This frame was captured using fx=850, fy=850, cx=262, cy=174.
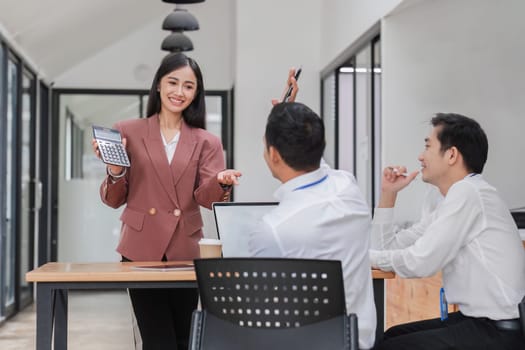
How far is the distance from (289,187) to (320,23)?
245 inches

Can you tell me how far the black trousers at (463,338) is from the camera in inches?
97.4

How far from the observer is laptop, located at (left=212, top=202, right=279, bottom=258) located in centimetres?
260

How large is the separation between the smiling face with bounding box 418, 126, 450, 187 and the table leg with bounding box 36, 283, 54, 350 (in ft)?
4.09

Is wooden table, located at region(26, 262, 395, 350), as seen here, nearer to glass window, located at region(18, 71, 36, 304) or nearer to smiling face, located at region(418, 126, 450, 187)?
smiling face, located at region(418, 126, 450, 187)

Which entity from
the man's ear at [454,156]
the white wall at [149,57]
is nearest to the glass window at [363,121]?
the white wall at [149,57]

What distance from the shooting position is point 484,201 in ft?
8.40

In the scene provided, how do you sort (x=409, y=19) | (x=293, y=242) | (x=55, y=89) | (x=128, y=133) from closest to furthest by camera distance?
(x=293, y=242), (x=128, y=133), (x=409, y=19), (x=55, y=89)

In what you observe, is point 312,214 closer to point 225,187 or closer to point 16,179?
point 225,187

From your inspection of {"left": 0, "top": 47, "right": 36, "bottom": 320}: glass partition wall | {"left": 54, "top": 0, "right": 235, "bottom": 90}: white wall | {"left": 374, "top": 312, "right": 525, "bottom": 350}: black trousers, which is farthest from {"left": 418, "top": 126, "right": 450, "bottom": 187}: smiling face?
{"left": 54, "top": 0, "right": 235, "bottom": 90}: white wall

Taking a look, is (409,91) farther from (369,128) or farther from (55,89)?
(55,89)

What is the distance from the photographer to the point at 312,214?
77.9 inches

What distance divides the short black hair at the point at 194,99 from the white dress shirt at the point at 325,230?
3.41 ft

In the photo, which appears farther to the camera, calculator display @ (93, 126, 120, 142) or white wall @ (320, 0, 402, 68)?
white wall @ (320, 0, 402, 68)

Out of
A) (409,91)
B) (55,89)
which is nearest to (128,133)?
(409,91)
